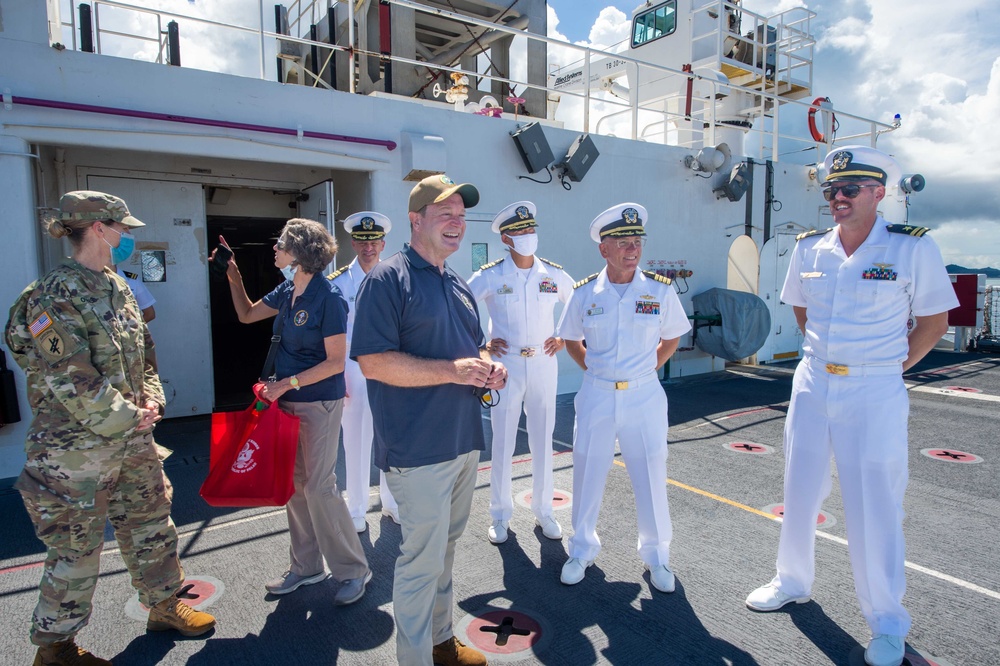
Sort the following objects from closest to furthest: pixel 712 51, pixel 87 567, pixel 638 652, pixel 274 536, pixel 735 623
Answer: pixel 87 567
pixel 638 652
pixel 735 623
pixel 274 536
pixel 712 51

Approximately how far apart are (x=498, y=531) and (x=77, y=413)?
7.92ft

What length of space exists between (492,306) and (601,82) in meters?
10.9

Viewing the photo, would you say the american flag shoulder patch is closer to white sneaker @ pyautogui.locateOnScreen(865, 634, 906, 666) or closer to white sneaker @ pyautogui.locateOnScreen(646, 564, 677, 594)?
white sneaker @ pyautogui.locateOnScreen(646, 564, 677, 594)

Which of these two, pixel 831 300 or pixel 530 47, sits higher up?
pixel 530 47

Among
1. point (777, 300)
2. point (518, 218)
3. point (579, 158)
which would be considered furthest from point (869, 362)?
point (777, 300)

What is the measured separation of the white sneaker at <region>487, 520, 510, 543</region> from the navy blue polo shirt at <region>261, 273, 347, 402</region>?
1445 mm

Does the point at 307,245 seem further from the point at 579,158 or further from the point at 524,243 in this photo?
the point at 579,158

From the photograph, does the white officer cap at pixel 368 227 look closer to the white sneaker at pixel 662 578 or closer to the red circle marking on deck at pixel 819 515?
the white sneaker at pixel 662 578

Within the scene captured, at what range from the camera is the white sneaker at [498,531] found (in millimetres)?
3837

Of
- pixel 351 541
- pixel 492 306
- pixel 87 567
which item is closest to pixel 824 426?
pixel 492 306

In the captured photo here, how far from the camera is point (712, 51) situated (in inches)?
472

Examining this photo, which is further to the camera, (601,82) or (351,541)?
(601,82)

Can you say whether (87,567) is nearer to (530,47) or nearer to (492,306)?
(492,306)

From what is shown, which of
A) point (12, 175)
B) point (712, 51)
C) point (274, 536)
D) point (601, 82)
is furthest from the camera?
point (601, 82)
